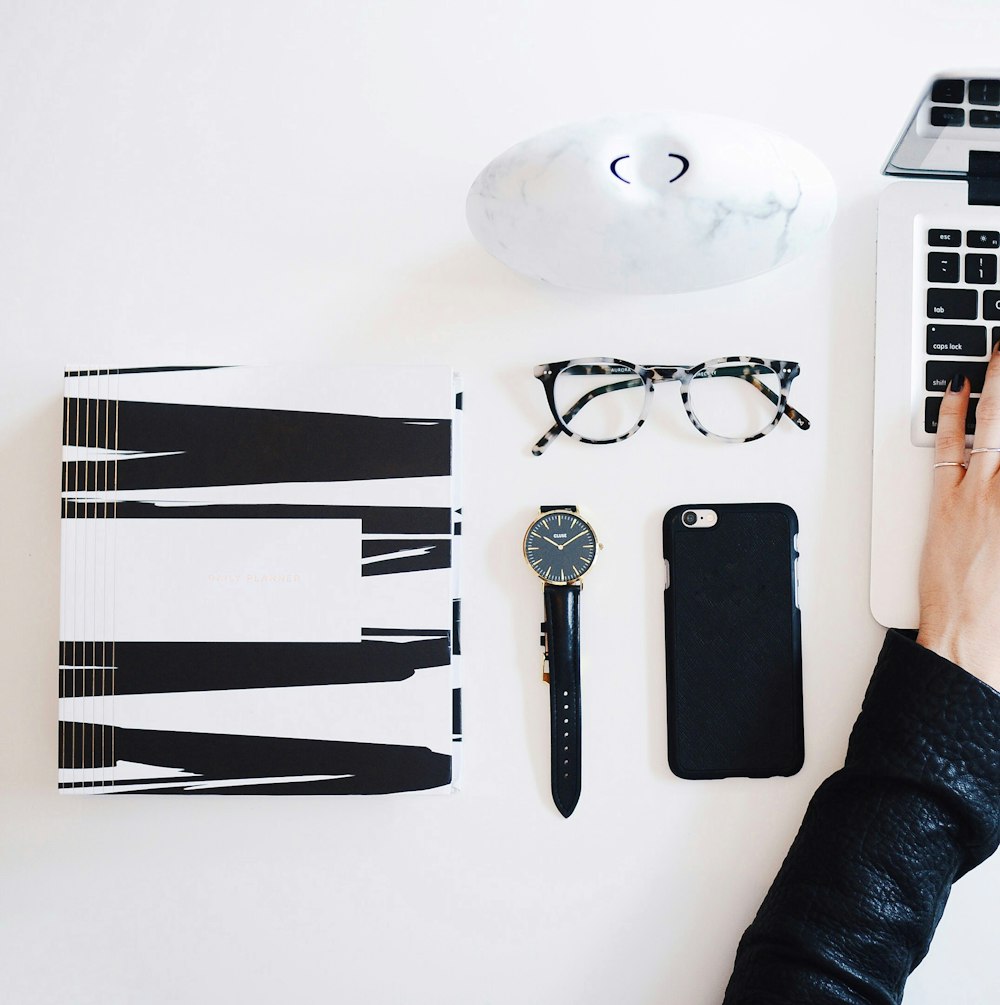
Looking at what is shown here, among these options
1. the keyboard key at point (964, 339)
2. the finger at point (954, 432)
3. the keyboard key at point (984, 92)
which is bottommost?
the finger at point (954, 432)

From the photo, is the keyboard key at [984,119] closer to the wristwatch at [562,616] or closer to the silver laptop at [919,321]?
the silver laptop at [919,321]

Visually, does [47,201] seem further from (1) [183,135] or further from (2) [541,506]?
(2) [541,506]

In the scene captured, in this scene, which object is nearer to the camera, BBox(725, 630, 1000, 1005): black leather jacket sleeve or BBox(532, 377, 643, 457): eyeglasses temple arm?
BBox(725, 630, 1000, 1005): black leather jacket sleeve

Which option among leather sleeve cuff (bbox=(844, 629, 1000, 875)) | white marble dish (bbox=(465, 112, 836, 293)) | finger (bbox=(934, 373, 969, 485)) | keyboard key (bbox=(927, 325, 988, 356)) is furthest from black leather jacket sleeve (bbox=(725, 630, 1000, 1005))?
white marble dish (bbox=(465, 112, 836, 293))

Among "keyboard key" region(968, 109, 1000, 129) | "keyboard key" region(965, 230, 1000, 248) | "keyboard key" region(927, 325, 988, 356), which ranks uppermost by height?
"keyboard key" region(968, 109, 1000, 129)

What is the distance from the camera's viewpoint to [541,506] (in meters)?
0.72

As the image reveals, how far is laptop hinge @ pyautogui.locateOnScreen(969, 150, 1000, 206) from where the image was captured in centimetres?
69

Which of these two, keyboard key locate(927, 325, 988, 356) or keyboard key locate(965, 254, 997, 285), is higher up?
keyboard key locate(965, 254, 997, 285)

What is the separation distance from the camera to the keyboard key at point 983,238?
0.69m

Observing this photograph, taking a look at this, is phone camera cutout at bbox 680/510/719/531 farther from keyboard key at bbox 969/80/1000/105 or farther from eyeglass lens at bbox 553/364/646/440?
keyboard key at bbox 969/80/1000/105

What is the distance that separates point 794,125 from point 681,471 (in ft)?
1.09

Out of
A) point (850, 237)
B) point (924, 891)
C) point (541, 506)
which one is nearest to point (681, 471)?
point (541, 506)

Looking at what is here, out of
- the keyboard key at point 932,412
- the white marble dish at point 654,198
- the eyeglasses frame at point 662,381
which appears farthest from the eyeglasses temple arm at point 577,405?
the keyboard key at point 932,412

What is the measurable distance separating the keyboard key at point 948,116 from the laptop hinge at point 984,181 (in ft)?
0.13
